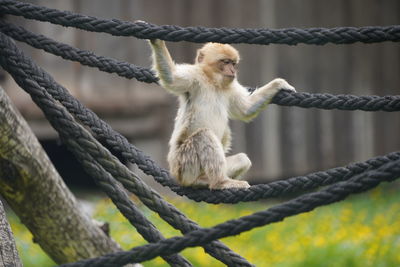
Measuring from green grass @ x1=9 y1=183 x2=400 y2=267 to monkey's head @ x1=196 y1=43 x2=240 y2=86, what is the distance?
240 cm

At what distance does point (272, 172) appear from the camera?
10.4 m

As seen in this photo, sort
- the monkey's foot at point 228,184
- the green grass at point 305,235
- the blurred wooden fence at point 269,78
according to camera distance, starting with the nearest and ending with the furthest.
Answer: the monkey's foot at point 228,184 → the green grass at point 305,235 → the blurred wooden fence at point 269,78

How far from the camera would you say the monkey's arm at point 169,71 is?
12.3 ft

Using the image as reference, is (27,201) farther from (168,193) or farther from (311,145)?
(311,145)

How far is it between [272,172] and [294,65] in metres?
1.58

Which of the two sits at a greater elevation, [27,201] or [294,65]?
[294,65]

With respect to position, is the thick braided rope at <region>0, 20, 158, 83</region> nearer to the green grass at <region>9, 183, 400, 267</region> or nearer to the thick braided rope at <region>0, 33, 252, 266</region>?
the thick braided rope at <region>0, 33, 252, 266</region>

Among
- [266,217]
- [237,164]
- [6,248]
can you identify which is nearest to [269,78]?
[237,164]

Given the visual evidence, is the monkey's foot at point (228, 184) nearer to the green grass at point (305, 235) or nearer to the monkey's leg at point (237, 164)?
the monkey's leg at point (237, 164)

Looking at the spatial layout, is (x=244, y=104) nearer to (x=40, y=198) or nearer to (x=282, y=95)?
(x=282, y=95)

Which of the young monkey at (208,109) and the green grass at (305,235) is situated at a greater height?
the young monkey at (208,109)

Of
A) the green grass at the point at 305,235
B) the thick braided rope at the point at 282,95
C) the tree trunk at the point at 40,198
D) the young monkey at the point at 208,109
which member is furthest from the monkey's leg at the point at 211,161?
the green grass at the point at 305,235

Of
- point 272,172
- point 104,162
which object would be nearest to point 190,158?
point 104,162

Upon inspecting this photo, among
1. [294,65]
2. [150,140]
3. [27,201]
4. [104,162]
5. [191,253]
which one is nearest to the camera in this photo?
[104,162]
